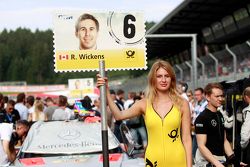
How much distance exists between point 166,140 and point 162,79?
0.52 metres

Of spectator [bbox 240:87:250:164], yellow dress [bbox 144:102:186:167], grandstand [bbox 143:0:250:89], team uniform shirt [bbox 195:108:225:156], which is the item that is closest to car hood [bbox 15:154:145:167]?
spectator [bbox 240:87:250:164]

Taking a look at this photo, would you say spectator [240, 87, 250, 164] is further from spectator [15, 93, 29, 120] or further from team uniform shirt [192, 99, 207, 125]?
spectator [15, 93, 29, 120]

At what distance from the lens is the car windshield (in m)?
7.79

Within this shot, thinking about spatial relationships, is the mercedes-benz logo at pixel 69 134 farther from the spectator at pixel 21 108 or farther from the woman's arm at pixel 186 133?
the spectator at pixel 21 108

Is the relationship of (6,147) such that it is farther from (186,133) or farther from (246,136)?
(186,133)

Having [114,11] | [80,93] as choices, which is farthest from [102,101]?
[80,93]

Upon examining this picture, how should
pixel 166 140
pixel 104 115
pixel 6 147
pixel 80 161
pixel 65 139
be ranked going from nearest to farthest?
pixel 166 140
pixel 104 115
pixel 80 161
pixel 6 147
pixel 65 139

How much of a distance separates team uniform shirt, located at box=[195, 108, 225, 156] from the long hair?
110cm

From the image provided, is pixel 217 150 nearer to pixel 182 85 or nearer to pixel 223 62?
pixel 182 85

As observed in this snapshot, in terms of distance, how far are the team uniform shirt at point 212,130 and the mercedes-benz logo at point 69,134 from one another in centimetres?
272

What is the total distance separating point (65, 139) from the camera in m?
8.05

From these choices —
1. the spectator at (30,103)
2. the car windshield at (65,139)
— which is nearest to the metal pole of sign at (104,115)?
the car windshield at (65,139)

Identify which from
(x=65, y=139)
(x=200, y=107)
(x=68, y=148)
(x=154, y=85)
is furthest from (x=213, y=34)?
(x=154, y=85)

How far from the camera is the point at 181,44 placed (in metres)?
40.7
